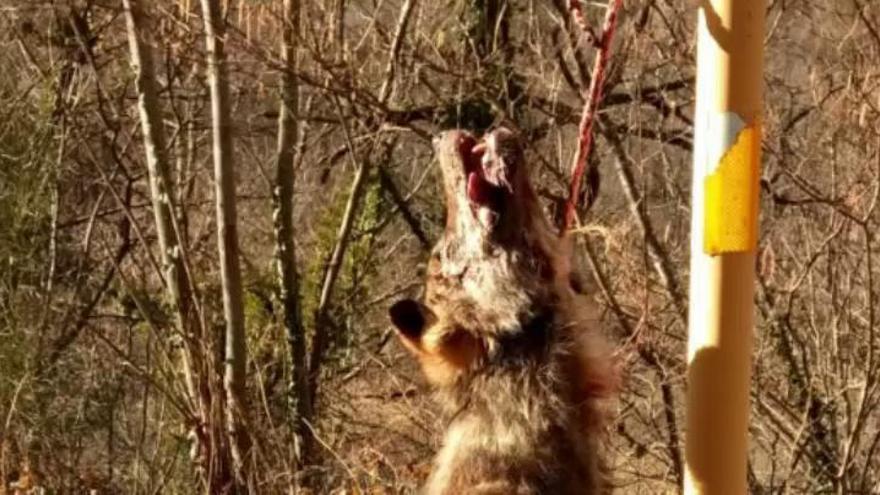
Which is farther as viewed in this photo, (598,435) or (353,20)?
(353,20)

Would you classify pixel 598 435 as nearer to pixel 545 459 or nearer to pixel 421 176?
pixel 545 459

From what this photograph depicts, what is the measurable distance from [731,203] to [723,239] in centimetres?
7

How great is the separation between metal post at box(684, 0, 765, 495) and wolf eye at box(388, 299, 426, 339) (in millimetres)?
861

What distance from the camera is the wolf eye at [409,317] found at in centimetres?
348

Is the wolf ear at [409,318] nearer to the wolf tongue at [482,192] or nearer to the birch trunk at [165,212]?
the wolf tongue at [482,192]

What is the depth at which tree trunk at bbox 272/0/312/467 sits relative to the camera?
758 cm

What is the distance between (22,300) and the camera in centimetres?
726

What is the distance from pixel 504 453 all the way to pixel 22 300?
448 cm

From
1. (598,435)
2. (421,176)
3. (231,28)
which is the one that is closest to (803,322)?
(421,176)

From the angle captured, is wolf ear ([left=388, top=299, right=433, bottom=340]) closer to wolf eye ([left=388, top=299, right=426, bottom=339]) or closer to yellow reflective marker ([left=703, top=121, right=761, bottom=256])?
wolf eye ([left=388, top=299, right=426, bottom=339])

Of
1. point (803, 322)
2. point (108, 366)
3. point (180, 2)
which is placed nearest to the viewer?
point (180, 2)

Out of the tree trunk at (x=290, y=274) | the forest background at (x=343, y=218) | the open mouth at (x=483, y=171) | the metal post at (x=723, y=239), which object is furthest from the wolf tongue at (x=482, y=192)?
the tree trunk at (x=290, y=274)

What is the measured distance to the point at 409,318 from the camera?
138 inches

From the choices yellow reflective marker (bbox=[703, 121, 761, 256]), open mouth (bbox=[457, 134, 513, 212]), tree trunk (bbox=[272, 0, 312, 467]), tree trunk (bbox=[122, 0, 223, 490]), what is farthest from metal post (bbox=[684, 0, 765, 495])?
tree trunk (bbox=[272, 0, 312, 467])
